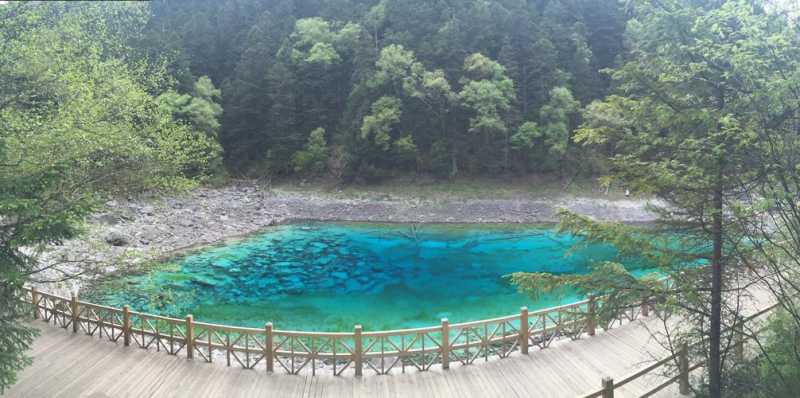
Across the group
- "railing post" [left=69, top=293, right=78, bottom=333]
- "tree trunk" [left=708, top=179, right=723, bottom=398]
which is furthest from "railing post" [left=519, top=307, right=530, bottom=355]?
"railing post" [left=69, top=293, right=78, bottom=333]

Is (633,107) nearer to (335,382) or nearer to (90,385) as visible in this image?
(335,382)

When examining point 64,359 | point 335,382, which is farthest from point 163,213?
point 335,382

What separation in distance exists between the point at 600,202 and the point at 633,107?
90.2ft

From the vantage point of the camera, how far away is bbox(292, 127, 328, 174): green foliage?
41.2 meters

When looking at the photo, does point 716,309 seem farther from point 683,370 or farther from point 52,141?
point 52,141

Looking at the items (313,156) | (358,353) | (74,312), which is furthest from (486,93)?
(74,312)

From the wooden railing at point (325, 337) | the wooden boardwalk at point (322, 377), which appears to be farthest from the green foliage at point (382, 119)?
the wooden boardwalk at point (322, 377)

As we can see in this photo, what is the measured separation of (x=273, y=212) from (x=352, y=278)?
14628mm

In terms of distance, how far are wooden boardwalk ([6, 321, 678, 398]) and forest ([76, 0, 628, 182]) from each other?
27.4 meters

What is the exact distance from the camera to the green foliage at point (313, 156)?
4125 centimetres

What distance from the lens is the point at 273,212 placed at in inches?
1293

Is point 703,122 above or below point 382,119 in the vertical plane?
below

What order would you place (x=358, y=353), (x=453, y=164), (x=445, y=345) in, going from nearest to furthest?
1. (x=358, y=353)
2. (x=445, y=345)
3. (x=453, y=164)

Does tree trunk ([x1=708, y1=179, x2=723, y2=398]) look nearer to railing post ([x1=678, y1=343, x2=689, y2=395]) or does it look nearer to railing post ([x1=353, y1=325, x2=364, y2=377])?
railing post ([x1=678, y1=343, x2=689, y2=395])
